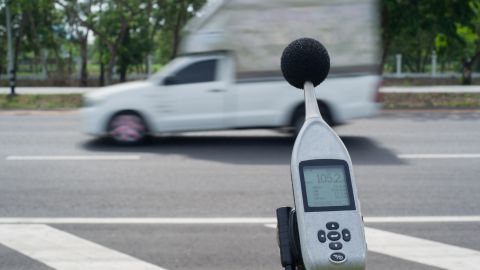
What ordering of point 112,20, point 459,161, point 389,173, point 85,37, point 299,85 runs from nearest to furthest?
point 299,85, point 389,173, point 459,161, point 112,20, point 85,37

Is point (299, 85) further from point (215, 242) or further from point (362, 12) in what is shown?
point (362, 12)

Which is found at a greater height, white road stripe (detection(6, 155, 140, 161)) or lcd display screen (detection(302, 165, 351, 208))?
lcd display screen (detection(302, 165, 351, 208))

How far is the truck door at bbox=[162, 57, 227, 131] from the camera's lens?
11.5m

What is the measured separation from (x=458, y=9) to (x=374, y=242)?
15.9 meters

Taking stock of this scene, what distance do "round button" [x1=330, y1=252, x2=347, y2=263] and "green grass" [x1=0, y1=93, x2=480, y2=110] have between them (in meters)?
18.0

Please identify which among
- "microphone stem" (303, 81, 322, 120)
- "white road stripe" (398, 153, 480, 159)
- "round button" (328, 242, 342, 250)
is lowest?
"white road stripe" (398, 153, 480, 159)

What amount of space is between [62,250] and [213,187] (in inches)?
114

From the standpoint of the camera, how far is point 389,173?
9125mm

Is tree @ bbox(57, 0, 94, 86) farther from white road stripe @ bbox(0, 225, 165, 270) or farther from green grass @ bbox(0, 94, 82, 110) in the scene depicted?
white road stripe @ bbox(0, 225, 165, 270)

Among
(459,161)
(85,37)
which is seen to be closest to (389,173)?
(459,161)

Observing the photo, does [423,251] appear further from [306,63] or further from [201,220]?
[306,63]

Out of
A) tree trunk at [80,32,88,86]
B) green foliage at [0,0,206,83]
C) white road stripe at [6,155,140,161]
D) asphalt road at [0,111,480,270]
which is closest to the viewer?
asphalt road at [0,111,480,270]

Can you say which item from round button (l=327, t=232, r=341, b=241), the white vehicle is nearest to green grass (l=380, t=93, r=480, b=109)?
the white vehicle

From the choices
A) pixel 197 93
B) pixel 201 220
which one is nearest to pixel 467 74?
pixel 197 93
